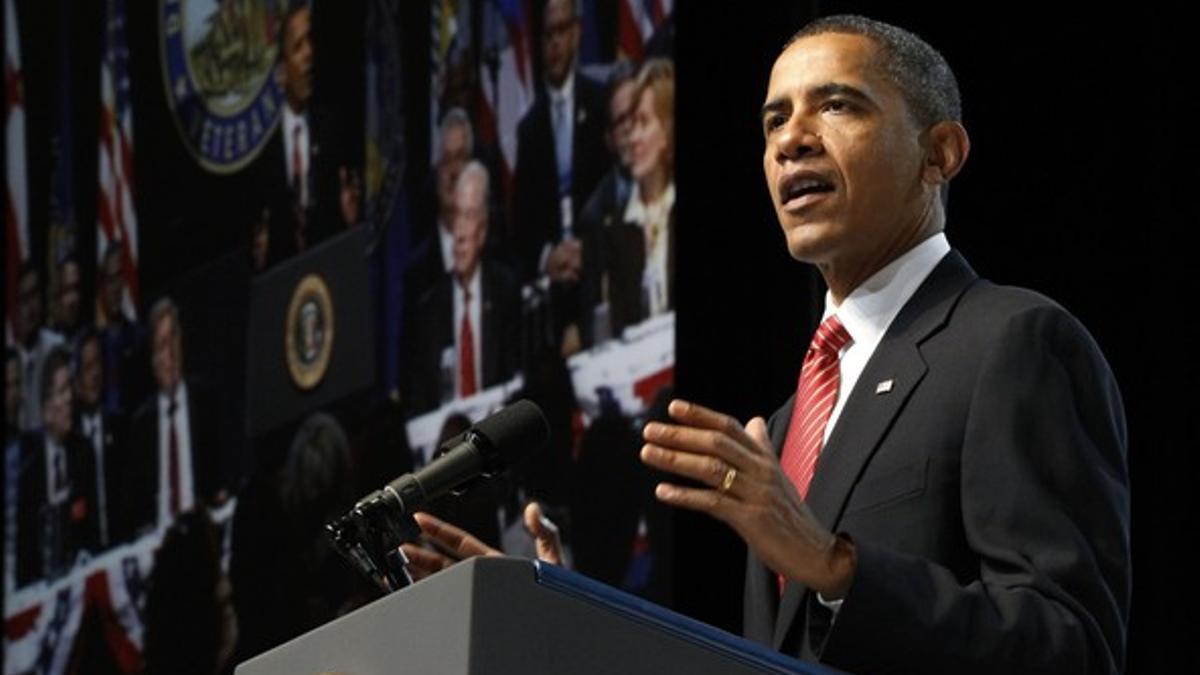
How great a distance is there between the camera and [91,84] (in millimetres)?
5699

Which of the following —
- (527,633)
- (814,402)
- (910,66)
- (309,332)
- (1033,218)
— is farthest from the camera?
(309,332)

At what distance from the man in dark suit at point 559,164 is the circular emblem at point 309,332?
593 millimetres

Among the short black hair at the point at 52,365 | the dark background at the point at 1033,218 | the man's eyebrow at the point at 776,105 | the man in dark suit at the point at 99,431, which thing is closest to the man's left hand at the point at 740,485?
the man's eyebrow at the point at 776,105

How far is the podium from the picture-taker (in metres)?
1.83

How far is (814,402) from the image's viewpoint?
2.62 m

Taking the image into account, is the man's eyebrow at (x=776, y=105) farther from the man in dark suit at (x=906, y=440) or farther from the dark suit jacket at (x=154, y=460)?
the dark suit jacket at (x=154, y=460)

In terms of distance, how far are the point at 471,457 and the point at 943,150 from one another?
808 millimetres

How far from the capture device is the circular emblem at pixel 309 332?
5055 millimetres

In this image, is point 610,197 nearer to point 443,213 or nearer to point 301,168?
point 443,213

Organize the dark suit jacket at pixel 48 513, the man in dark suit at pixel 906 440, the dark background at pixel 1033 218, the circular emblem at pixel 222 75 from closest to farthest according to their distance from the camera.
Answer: the man in dark suit at pixel 906 440, the dark background at pixel 1033 218, the circular emblem at pixel 222 75, the dark suit jacket at pixel 48 513

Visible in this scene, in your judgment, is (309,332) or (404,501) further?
(309,332)

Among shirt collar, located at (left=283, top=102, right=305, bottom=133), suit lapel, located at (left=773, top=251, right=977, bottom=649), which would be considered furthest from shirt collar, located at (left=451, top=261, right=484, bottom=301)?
suit lapel, located at (left=773, top=251, right=977, bottom=649)

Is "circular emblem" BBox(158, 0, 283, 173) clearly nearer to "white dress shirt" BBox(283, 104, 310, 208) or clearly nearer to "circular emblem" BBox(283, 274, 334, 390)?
"white dress shirt" BBox(283, 104, 310, 208)

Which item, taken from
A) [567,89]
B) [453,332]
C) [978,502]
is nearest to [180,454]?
[453,332]
